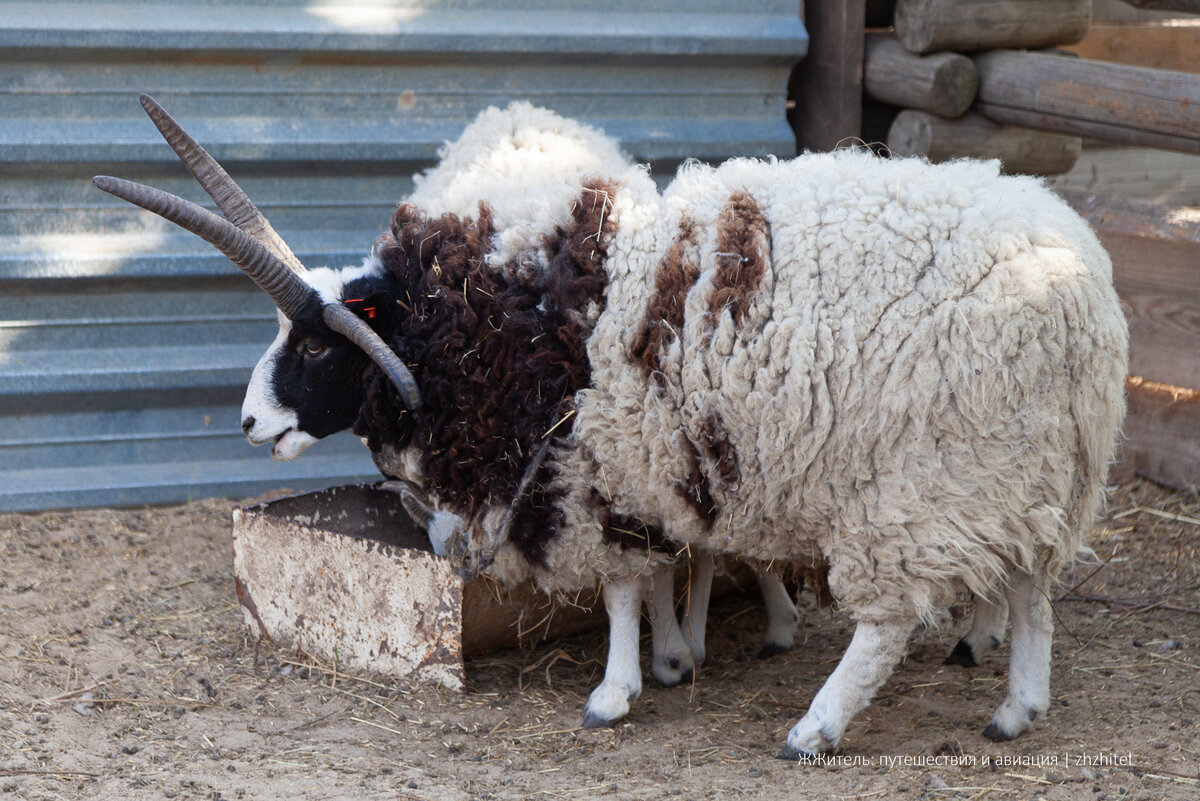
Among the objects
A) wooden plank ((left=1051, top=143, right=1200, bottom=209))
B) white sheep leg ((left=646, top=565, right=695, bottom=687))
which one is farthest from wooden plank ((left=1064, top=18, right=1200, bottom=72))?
white sheep leg ((left=646, top=565, right=695, bottom=687))

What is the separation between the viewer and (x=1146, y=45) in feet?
18.8

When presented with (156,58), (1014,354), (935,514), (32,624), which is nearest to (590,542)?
(935,514)

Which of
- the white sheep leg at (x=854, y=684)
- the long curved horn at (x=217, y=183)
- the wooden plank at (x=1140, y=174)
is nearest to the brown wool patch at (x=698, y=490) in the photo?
the white sheep leg at (x=854, y=684)

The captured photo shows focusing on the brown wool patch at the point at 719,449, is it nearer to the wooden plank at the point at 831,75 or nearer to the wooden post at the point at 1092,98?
the wooden post at the point at 1092,98

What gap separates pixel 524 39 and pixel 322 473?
79.0 inches

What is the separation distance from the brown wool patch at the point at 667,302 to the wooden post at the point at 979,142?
2226 mm

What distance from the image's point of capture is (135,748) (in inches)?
119

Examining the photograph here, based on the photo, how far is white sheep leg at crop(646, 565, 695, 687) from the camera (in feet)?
11.6

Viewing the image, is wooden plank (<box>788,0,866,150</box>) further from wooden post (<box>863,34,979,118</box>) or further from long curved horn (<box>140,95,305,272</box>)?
long curved horn (<box>140,95,305,272</box>)

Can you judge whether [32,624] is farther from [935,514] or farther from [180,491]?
[935,514]

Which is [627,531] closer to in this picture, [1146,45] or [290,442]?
[290,442]

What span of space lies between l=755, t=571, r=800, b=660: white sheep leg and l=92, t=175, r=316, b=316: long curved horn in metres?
1.76

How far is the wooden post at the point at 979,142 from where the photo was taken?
4.79 metres

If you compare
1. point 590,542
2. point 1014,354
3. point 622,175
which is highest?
point 622,175
